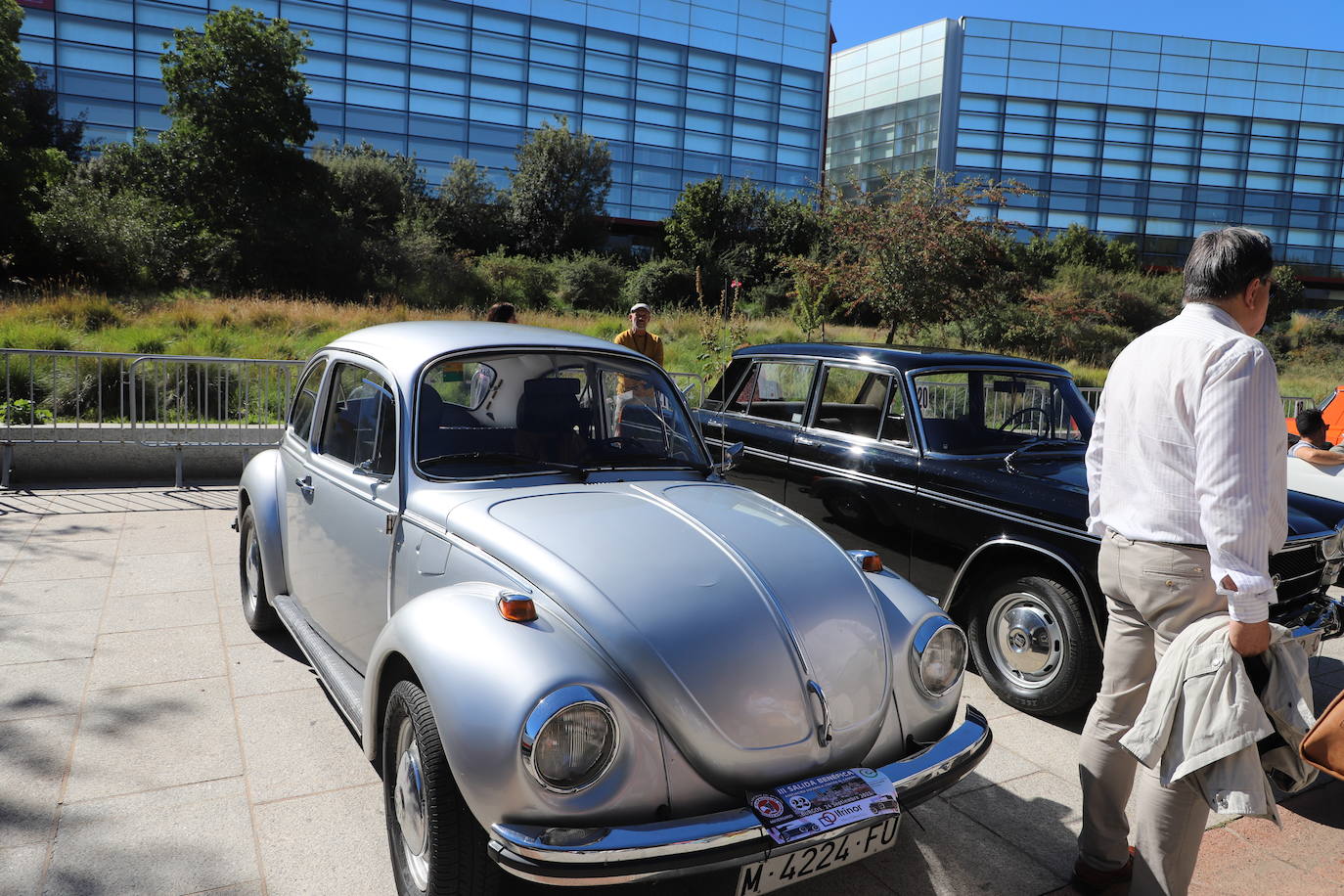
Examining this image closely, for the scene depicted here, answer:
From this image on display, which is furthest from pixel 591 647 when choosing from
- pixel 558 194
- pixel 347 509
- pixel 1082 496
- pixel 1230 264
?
pixel 558 194

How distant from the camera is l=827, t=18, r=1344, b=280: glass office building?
53.9 metres

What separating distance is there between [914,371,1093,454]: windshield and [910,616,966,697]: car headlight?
2.26 meters

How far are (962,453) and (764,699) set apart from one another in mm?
3024

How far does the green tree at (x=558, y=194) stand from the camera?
39.2 m

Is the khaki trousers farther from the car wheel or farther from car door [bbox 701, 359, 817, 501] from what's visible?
car door [bbox 701, 359, 817, 501]

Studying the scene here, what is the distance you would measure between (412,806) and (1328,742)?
262cm

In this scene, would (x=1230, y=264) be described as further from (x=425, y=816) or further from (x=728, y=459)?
(x=425, y=816)

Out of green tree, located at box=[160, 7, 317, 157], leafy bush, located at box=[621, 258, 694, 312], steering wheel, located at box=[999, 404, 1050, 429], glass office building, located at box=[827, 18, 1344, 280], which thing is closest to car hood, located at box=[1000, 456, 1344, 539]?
steering wheel, located at box=[999, 404, 1050, 429]

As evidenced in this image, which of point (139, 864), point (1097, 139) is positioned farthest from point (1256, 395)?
point (1097, 139)

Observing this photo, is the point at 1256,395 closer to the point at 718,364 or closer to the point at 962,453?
the point at 962,453

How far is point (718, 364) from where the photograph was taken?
11.7m

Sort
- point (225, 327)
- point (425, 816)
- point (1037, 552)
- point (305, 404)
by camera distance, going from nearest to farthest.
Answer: point (425, 816) → point (1037, 552) → point (305, 404) → point (225, 327)

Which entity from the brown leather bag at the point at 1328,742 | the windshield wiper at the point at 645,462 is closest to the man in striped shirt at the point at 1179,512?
the brown leather bag at the point at 1328,742

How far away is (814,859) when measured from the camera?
7.71 feet
